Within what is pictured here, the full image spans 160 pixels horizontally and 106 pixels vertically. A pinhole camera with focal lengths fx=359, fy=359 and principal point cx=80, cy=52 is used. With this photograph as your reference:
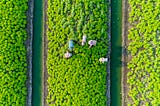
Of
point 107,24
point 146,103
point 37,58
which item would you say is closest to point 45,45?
point 37,58

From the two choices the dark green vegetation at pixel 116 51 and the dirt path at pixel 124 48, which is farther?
the dark green vegetation at pixel 116 51

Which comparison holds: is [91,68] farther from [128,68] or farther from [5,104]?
[5,104]

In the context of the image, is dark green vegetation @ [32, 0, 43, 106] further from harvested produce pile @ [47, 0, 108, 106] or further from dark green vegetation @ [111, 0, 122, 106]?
dark green vegetation @ [111, 0, 122, 106]

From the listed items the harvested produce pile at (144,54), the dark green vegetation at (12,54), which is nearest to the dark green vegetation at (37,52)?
the dark green vegetation at (12,54)

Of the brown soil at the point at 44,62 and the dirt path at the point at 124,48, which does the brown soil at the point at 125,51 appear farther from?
the brown soil at the point at 44,62

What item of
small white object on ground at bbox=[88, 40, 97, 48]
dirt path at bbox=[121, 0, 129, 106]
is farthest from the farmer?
dirt path at bbox=[121, 0, 129, 106]

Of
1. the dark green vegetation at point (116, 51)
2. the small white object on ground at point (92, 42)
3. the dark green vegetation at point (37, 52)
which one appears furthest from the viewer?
the dark green vegetation at point (37, 52)

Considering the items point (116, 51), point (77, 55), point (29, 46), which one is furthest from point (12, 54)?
point (116, 51)
